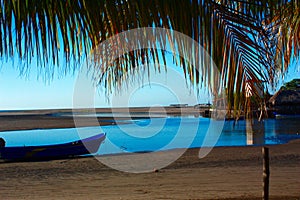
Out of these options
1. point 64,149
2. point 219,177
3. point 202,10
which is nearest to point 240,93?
point 202,10

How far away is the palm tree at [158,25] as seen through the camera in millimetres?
1401

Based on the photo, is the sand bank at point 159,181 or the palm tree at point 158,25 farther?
the sand bank at point 159,181

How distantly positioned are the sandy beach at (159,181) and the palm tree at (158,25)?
5.82 m

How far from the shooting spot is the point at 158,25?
156 centimetres

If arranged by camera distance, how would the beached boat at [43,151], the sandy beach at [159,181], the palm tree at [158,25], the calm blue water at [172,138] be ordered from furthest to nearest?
Result: the calm blue water at [172,138]
the beached boat at [43,151]
the sandy beach at [159,181]
the palm tree at [158,25]

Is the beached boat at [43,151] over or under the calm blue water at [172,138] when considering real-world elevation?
over

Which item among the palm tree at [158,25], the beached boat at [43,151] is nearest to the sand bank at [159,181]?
the beached boat at [43,151]

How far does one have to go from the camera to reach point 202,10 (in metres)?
1.58

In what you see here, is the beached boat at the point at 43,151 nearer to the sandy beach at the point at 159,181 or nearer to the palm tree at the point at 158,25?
the sandy beach at the point at 159,181

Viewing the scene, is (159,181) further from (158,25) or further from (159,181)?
(158,25)

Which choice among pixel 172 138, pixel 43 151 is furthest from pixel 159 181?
pixel 172 138

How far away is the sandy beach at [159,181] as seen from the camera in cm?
748

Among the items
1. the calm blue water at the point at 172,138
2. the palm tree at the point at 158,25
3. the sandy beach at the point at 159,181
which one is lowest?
the calm blue water at the point at 172,138

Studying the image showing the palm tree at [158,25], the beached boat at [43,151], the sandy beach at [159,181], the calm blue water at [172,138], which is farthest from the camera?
the calm blue water at [172,138]
